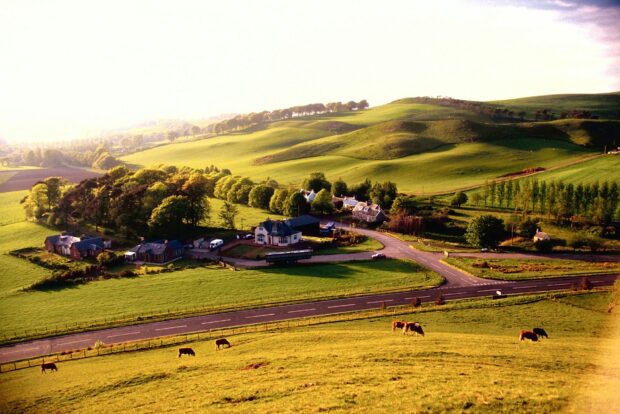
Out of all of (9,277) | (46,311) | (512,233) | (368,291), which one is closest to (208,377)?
(368,291)

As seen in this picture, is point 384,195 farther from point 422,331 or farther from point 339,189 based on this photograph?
point 422,331

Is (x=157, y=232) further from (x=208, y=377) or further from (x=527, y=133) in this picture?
(x=527, y=133)

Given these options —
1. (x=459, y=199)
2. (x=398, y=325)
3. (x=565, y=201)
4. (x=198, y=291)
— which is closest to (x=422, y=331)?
(x=398, y=325)

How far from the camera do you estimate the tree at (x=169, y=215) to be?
88.2 metres

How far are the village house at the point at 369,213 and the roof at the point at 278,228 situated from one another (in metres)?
24.4

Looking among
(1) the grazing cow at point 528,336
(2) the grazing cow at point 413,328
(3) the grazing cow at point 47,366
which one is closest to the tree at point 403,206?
(2) the grazing cow at point 413,328

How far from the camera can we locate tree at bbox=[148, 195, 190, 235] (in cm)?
8819

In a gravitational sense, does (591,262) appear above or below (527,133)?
below

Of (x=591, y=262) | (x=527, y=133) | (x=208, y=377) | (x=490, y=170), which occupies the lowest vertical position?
(x=591, y=262)

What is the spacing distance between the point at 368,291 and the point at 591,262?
40.8 metres

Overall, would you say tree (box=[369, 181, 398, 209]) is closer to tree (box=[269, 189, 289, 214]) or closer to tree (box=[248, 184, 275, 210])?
tree (box=[269, 189, 289, 214])

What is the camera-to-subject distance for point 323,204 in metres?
110

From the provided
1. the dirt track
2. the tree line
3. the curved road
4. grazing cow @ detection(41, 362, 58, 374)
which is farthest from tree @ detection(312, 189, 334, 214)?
the dirt track

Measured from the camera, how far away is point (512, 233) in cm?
8300
